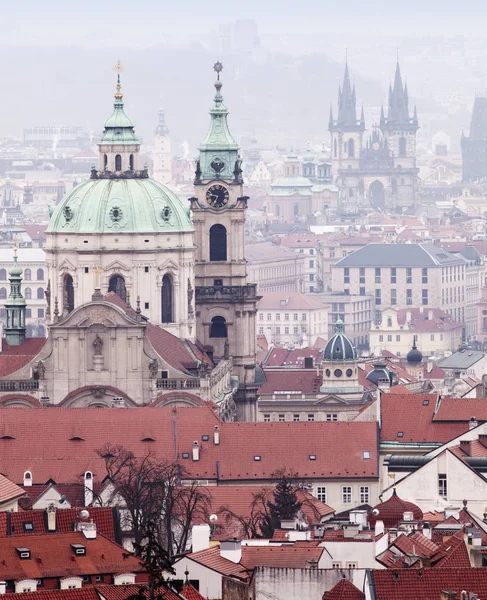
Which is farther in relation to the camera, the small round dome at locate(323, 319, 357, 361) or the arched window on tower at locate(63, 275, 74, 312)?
the small round dome at locate(323, 319, 357, 361)

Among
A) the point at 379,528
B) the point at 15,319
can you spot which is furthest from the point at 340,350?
the point at 379,528

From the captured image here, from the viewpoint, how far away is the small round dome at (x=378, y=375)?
12506 centimetres

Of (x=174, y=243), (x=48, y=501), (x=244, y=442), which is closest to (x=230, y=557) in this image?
(x=48, y=501)

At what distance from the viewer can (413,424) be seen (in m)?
101

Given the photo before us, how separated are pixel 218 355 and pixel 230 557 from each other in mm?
54141

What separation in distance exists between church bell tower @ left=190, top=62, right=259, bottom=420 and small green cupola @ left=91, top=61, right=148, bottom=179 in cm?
408

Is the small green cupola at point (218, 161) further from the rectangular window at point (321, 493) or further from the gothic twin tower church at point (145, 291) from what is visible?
the rectangular window at point (321, 493)

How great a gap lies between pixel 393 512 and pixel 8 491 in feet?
28.3

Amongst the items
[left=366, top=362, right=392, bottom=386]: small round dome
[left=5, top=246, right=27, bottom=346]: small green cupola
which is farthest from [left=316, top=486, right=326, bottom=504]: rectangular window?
[left=366, top=362, right=392, bottom=386]: small round dome

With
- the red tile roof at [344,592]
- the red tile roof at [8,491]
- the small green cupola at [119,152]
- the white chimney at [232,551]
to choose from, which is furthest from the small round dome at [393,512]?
the small green cupola at [119,152]

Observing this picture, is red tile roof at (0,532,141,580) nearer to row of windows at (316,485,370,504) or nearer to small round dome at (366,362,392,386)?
row of windows at (316,485,370,504)

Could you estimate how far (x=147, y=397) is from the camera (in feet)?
346

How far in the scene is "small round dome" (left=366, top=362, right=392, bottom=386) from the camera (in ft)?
410

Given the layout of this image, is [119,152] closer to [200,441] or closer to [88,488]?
[200,441]
